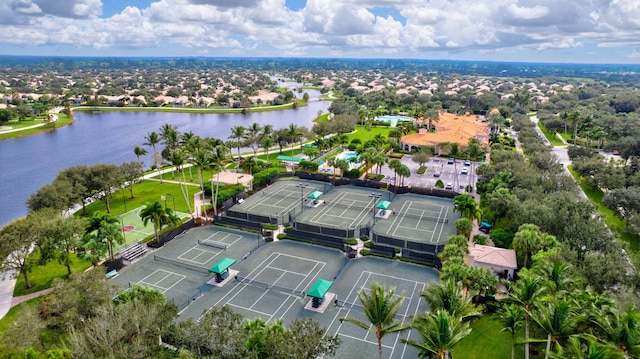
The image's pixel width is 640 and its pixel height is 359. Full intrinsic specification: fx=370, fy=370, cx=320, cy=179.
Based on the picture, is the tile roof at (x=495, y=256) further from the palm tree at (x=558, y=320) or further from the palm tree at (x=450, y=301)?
the palm tree at (x=450, y=301)

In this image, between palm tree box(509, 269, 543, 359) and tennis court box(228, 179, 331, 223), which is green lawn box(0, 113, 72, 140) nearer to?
tennis court box(228, 179, 331, 223)

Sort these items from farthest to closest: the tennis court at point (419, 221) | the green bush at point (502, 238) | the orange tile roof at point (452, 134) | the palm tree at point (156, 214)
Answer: the orange tile roof at point (452, 134) < the tennis court at point (419, 221) < the palm tree at point (156, 214) < the green bush at point (502, 238)

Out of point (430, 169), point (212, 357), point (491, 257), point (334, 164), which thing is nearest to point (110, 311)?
point (212, 357)

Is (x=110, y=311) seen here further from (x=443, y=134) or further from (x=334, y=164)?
(x=443, y=134)

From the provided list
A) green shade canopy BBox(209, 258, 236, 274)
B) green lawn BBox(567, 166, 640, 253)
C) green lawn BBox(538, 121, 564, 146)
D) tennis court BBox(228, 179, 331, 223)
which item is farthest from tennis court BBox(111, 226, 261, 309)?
green lawn BBox(538, 121, 564, 146)

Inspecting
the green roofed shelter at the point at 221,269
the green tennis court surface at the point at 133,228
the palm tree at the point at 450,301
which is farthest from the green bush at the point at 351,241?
the green tennis court surface at the point at 133,228

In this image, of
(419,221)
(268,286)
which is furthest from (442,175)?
(268,286)

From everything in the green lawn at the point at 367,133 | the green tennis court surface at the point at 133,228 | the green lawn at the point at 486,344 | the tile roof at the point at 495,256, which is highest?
the green lawn at the point at 367,133
